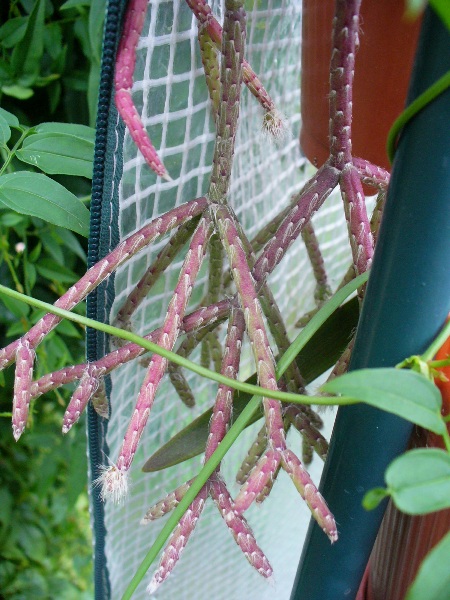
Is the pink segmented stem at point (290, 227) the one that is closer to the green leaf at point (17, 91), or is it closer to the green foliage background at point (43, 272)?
the green foliage background at point (43, 272)

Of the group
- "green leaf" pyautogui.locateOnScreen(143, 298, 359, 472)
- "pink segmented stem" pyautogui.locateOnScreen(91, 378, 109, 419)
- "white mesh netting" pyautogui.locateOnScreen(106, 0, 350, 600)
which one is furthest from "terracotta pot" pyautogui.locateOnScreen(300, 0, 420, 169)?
"pink segmented stem" pyautogui.locateOnScreen(91, 378, 109, 419)

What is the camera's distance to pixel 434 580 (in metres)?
0.19

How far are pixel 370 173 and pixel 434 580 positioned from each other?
0.31m

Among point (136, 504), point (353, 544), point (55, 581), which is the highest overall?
point (353, 544)

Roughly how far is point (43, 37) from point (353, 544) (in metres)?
0.63

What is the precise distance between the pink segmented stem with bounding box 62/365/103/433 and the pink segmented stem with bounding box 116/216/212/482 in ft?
0.11

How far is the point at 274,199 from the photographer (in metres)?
0.71

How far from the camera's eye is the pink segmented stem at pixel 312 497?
33cm

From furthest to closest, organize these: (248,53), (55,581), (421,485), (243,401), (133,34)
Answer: (55,581)
(248,53)
(243,401)
(133,34)
(421,485)

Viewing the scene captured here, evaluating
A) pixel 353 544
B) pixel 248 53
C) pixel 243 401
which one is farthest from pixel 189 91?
pixel 353 544

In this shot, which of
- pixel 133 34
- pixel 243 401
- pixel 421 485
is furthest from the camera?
pixel 243 401

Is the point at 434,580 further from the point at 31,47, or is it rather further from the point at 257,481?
the point at 31,47

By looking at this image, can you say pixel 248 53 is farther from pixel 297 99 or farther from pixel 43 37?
pixel 43 37

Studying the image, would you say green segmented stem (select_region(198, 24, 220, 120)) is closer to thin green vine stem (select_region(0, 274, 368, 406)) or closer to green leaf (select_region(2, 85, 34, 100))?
thin green vine stem (select_region(0, 274, 368, 406))
